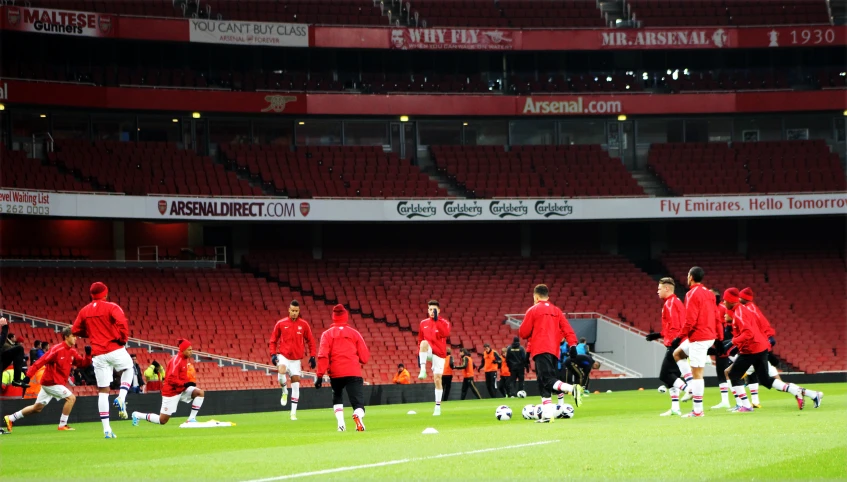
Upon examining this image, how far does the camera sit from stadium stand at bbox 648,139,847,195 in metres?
50.3

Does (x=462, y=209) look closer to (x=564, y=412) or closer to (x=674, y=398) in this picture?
(x=674, y=398)

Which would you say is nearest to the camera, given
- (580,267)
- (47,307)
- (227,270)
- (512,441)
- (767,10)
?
(512,441)

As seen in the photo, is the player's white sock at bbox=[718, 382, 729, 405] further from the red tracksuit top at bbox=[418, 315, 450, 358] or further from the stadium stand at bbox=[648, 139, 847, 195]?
the stadium stand at bbox=[648, 139, 847, 195]

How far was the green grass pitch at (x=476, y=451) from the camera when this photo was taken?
34.3 ft

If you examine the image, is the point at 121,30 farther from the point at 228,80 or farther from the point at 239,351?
the point at 239,351

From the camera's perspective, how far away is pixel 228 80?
5072 centimetres

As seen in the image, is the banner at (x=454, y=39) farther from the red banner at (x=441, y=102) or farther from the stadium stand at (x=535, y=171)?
the stadium stand at (x=535, y=171)

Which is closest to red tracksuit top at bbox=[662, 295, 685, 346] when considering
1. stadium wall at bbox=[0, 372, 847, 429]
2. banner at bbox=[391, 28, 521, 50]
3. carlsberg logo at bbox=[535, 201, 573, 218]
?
stadium wall at bbox=[0, 372, 847, 429]

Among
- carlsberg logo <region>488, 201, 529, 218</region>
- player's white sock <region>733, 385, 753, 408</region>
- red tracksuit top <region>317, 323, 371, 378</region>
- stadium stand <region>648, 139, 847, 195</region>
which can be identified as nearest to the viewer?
red tracksuit top <region>317, 323, 371, 378</region>

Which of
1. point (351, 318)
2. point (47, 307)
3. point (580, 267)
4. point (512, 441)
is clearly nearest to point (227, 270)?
point (351, 318)

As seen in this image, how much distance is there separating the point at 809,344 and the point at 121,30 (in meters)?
30.1

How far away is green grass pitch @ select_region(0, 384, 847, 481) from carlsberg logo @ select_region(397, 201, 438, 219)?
91.9 feet

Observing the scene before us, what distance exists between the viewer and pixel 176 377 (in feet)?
69.6

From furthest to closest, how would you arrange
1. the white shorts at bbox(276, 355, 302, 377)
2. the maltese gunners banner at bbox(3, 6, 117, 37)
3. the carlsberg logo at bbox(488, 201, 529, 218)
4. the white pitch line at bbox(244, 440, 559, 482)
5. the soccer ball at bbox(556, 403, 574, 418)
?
1. the carlsberg logo at bbox(488, 201, 529, 218)
2. the maltese gunners banner at bbox(3, 6, 117, 37)
3. the white shorts at bbox(276, 355, 302, 377)
4. the soccer ball at bbox(556, 403, 574, 418)
5. the white pitch line at bbox(244, 440, 559, 482)
